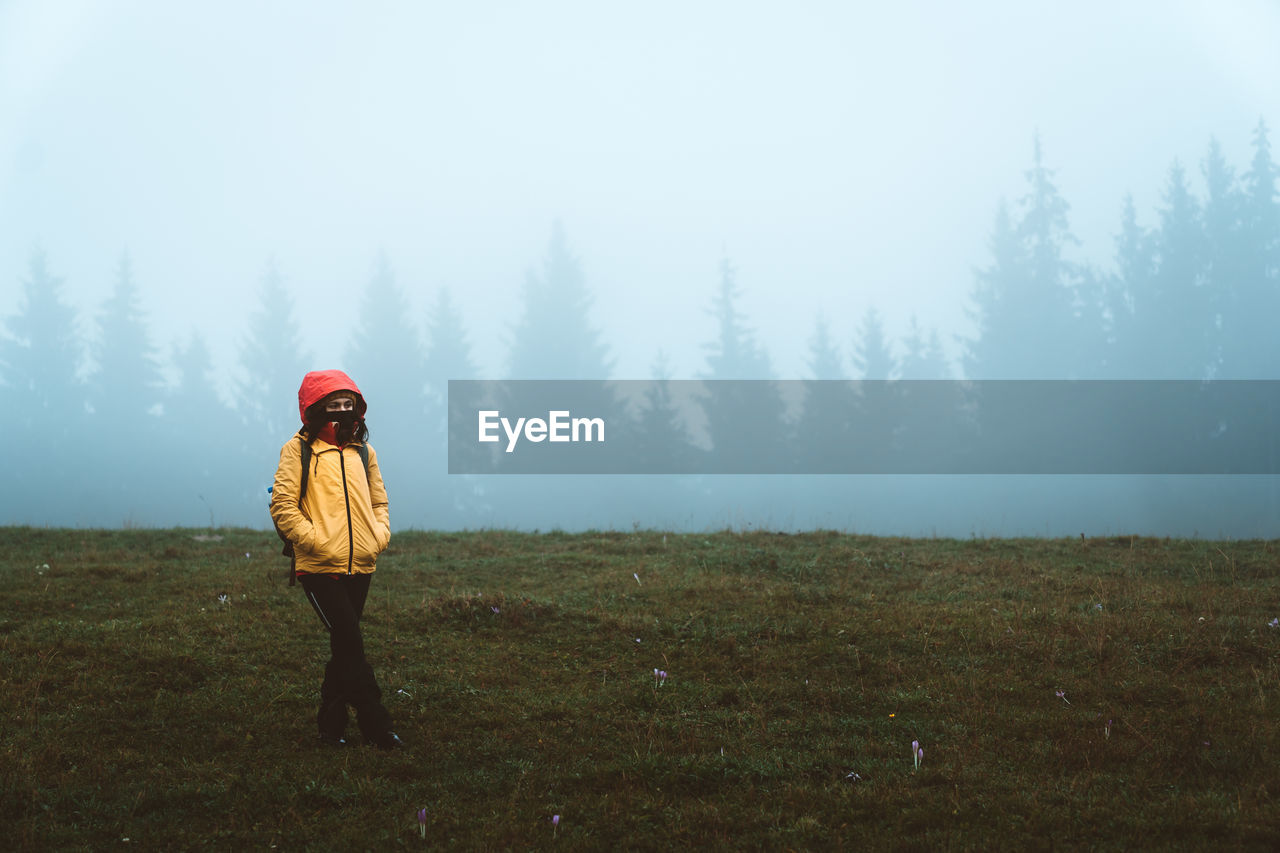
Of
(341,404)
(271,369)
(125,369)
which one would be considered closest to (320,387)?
(341,404)

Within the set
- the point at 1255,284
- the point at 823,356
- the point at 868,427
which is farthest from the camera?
the point at 823,356

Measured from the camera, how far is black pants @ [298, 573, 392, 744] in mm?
6043

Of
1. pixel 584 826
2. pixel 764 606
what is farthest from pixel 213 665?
→ pixel 764 606

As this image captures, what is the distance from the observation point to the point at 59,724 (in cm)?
672

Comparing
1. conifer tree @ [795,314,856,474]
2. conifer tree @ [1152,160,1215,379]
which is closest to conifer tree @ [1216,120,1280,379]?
conifer tree @ [1152,160,1215,379]

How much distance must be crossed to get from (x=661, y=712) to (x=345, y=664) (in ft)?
9.19

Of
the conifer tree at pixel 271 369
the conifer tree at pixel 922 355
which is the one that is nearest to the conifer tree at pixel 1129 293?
the conifer tree at pixel 922 355

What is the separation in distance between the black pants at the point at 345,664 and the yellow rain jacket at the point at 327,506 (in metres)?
0.13

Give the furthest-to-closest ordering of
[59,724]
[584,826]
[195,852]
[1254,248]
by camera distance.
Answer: [1254,248], [59,724], [584,826], [195,852]

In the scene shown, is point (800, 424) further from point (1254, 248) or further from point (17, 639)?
point (17, 639)

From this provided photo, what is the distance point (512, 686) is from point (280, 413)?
262ft

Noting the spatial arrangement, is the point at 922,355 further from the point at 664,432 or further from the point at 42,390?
the point at 42,390

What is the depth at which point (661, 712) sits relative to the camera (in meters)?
7.38

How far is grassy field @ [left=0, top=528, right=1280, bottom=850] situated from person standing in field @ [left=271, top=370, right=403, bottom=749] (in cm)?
57
